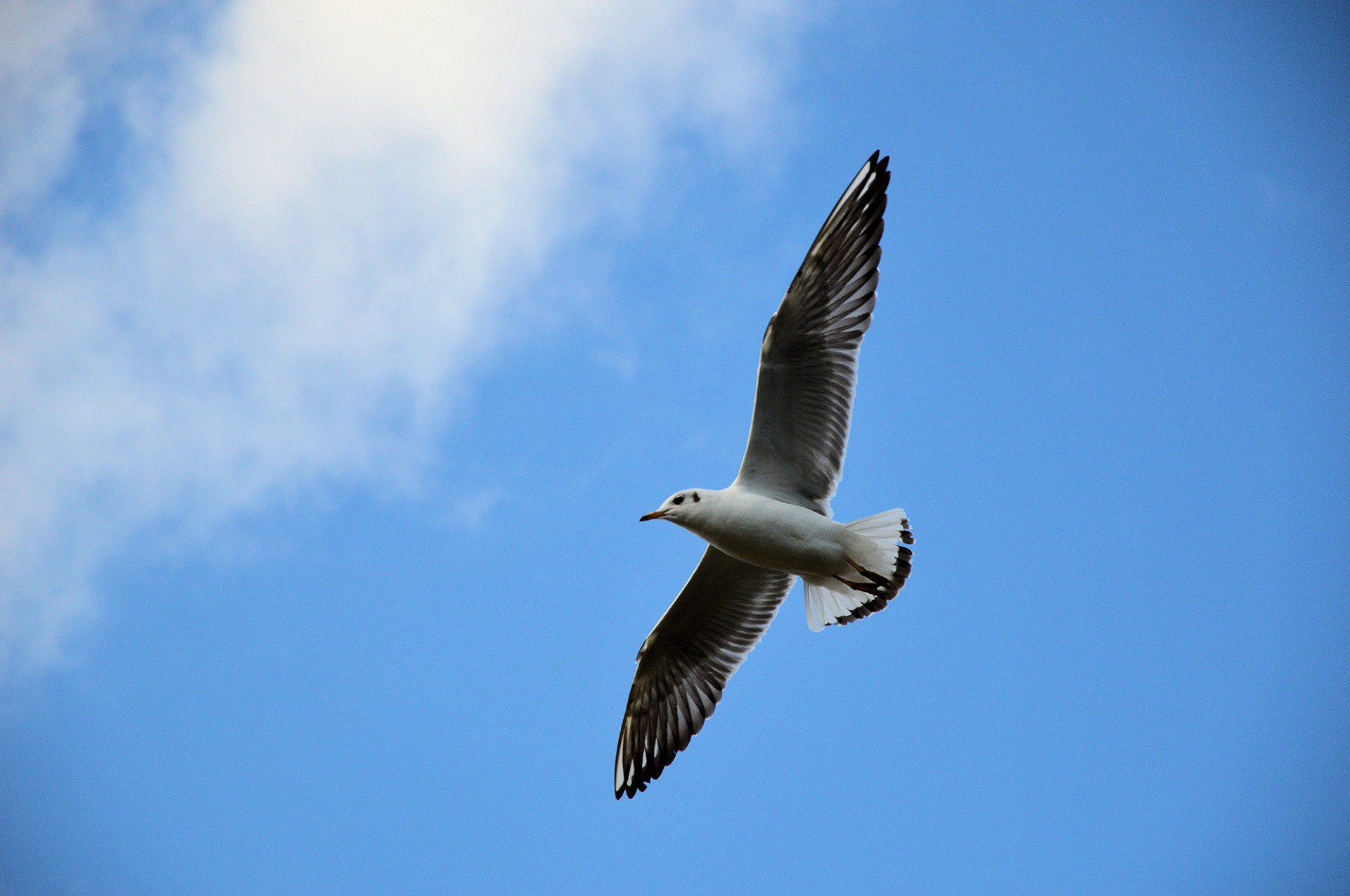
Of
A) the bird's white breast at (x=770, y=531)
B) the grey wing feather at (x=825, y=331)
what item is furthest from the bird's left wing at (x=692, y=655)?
the grey wing feather at (x=825, y=331)

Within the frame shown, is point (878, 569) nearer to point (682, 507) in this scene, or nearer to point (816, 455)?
point (816, 455)

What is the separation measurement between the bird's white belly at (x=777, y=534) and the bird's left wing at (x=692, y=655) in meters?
0.75

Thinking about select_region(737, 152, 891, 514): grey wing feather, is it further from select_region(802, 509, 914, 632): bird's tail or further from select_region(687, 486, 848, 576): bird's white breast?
select_region(802, 509, 914, 632): bird's tail

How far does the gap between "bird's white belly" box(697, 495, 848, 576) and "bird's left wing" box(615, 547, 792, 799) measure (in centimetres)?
75

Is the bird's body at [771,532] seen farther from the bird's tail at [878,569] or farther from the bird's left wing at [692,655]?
the bird's left wing at [692,655]

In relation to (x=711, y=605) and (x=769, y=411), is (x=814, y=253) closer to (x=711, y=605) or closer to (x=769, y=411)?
(x=769, y=411)

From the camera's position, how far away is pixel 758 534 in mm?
6992

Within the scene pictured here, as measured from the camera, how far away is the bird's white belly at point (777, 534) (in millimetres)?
6988

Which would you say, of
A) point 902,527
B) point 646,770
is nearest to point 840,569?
→ point 902,527

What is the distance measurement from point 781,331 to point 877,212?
0.94m

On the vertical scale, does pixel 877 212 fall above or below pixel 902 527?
above

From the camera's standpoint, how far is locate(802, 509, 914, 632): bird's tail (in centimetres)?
709

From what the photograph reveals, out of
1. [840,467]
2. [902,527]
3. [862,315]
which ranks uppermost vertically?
[862,315]

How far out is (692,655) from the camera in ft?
26.6
